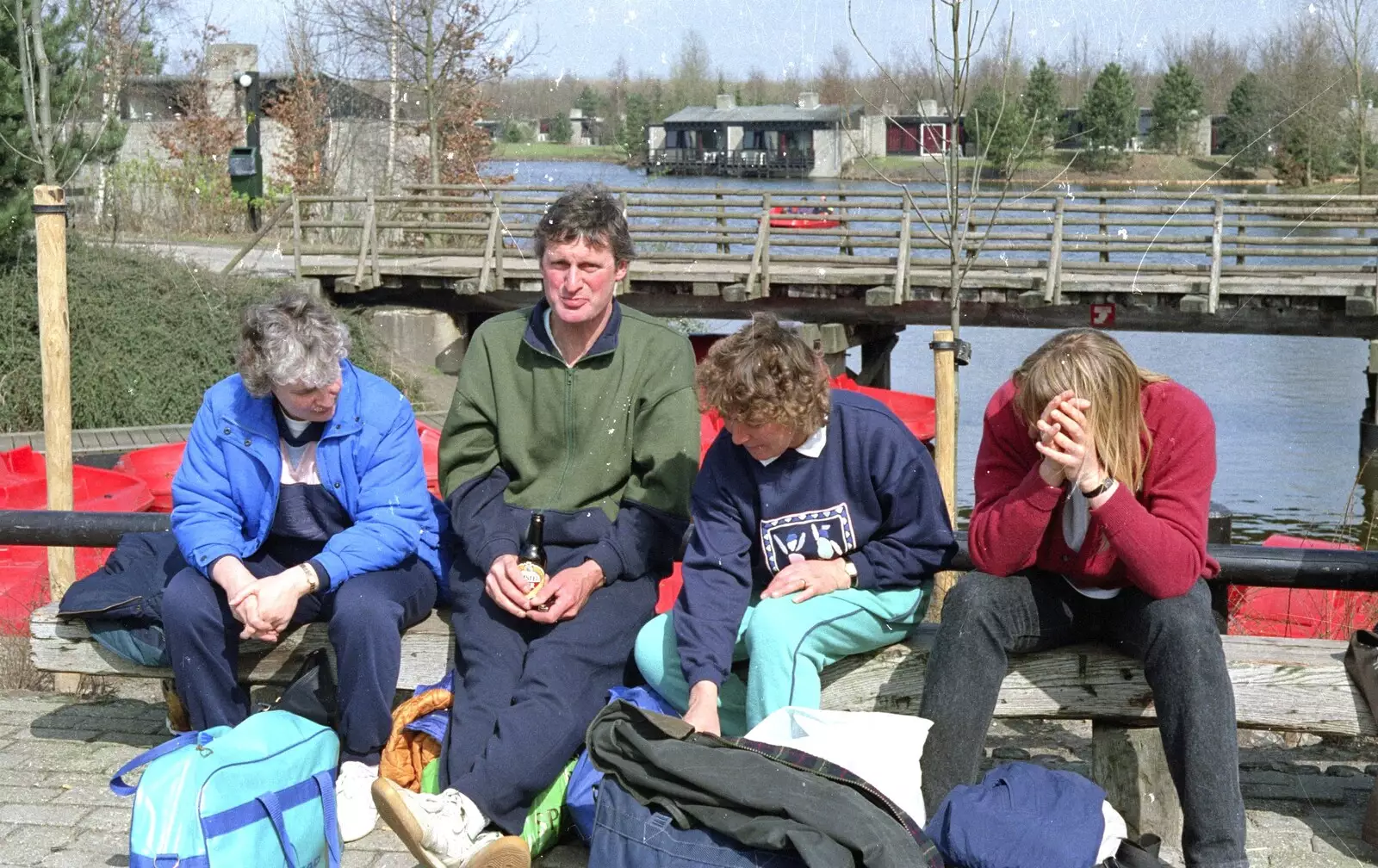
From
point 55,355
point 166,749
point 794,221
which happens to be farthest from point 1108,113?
point 794,221

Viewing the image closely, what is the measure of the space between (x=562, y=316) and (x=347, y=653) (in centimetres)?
102

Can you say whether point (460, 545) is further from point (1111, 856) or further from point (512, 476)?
point (1111, 856)

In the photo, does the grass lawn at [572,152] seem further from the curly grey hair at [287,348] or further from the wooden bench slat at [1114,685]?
the wooden bench slat at [1114,685]

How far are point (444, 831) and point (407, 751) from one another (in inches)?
22.1

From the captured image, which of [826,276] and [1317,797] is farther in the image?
[826,276]

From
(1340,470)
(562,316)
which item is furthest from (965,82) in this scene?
(1340,470)

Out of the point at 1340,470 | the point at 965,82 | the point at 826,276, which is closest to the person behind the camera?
the point at 965,82

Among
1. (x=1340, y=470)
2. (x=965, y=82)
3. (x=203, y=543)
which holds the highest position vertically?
(x=965, y=82)

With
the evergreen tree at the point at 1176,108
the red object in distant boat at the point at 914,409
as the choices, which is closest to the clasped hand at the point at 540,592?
the evergreen tree at the point at 1176,108

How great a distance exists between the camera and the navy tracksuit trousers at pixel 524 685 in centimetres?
341

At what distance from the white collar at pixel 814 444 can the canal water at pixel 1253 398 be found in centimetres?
829

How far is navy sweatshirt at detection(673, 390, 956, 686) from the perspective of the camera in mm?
3629

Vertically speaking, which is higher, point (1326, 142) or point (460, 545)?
point (1326, 142)

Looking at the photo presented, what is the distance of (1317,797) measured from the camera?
3.93 meters
